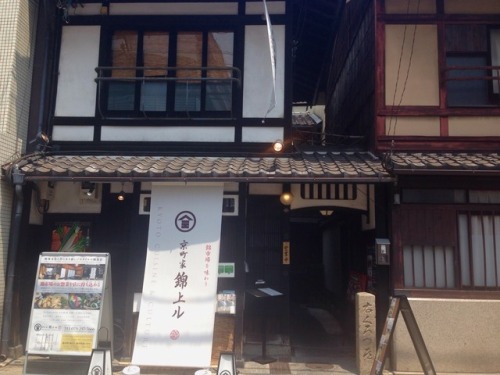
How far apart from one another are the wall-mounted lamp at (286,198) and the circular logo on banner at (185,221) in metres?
2.04

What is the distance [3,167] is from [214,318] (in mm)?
5175

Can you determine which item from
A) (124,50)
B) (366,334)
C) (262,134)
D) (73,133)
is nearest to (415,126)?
(262,134)

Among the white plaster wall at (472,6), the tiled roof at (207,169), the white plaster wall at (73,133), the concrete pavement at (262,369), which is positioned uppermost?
the white plaster wall at (472,6)

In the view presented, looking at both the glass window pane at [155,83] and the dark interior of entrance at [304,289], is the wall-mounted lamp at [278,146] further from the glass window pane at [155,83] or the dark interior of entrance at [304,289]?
the glass window pane at [155,83]

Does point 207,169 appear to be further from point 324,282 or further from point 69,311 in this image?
point 324,282

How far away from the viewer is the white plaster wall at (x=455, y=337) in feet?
25.6

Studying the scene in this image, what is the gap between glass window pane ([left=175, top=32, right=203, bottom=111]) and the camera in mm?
9586

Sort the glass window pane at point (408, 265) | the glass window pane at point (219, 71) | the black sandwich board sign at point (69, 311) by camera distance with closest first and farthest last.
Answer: the black sandwich board sign at point (69, 311)
the glass window pane at point (408, 265)
the glass window pane at point (219, 71)

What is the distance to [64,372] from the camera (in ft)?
25.3

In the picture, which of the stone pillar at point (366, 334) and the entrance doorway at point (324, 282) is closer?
the stone pillar at point (366, 334)

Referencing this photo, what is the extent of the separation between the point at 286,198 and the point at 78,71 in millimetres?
5669

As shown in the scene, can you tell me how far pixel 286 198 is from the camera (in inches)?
357

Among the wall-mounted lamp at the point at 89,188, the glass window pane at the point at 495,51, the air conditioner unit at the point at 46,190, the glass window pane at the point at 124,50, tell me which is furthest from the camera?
the glass window pane at the point at 124,50

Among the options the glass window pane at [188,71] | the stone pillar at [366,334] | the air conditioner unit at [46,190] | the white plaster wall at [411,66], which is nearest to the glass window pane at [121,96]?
the glass window pane at [188,71]
